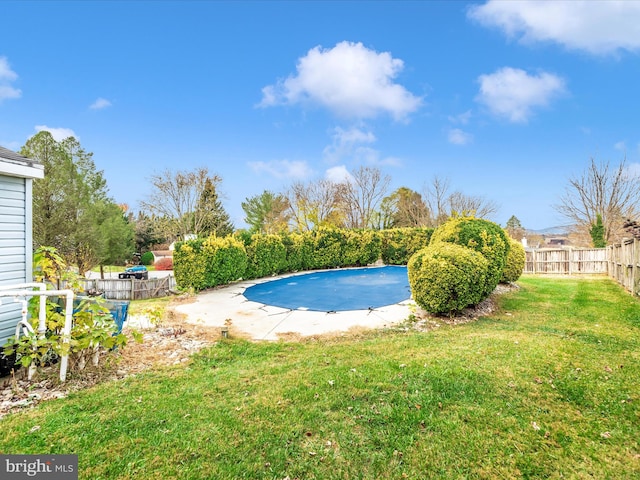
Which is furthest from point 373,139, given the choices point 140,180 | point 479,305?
point 479,305

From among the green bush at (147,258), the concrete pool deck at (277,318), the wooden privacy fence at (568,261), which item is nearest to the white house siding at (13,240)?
the concrete pool deck at (277,318)

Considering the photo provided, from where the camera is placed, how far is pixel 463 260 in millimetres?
6688

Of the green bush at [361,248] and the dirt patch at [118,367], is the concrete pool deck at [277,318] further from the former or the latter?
the green bush at [361,248]

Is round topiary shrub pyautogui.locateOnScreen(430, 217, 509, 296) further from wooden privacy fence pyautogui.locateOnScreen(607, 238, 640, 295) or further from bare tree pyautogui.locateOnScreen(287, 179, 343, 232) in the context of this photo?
bare tree pyautogui.locateOnScreen(287, 179, 343, 232)

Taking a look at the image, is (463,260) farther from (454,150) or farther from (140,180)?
(140,180)

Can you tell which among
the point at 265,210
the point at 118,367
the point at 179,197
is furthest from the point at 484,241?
the point at 265,210

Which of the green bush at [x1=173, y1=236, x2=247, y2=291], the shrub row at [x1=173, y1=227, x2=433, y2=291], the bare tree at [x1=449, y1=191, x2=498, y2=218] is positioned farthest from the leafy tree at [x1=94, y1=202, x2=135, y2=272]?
the bare tree at [x1=449, y1=191, x2=498, y2=218]

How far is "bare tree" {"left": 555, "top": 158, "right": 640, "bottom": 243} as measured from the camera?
69.1 ft

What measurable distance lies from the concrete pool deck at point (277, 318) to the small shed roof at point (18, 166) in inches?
162

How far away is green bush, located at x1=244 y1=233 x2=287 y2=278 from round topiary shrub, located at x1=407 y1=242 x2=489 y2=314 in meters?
8.44

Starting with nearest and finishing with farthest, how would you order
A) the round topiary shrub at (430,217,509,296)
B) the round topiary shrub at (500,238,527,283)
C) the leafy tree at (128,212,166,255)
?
the round topiary shrub at (430,217,509,296)
the round topiary shrub at (500,238,527,283)
the leafy tree at (128,212,166,255)

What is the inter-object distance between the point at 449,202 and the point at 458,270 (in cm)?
2707

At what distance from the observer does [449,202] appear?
103 feet
